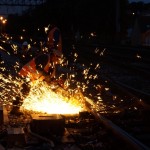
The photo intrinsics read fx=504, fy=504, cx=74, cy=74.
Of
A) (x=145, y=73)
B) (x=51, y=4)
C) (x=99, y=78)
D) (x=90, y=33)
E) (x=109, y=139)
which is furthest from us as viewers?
(x=51, y=4)

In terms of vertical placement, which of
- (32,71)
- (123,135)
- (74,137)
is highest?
(32,71)

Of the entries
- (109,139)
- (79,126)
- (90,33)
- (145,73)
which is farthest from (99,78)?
(90,33)

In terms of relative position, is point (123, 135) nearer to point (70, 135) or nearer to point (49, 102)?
point (70, 135)

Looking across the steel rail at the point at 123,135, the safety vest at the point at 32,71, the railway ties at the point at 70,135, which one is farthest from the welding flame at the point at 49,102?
the steel rail at the point at 123,135

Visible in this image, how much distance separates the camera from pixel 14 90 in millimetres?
12477

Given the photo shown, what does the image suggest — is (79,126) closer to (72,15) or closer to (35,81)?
(35,81)

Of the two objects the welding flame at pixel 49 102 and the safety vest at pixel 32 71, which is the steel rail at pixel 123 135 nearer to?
the welding flame at pixel 49 102

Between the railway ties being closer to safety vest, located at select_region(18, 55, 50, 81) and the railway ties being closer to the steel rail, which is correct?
the steel rail

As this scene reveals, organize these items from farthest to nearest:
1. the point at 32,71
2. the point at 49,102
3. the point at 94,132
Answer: the point at 32,71 → the point at 49,102 → the point at 94,132

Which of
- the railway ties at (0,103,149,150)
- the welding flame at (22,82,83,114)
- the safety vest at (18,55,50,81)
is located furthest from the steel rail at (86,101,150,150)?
the safety vest at (18,55,50,81)

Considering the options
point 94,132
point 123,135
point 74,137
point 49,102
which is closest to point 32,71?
point 49,102

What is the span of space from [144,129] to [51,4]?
180 ft

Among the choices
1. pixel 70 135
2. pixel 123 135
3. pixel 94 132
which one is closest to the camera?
pixel 123 135

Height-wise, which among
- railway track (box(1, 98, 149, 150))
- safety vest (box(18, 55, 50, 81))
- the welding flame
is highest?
safety vest (box(18, 55, 50, 81))
